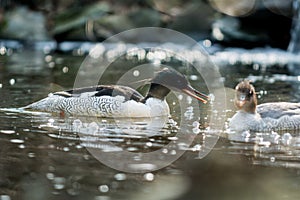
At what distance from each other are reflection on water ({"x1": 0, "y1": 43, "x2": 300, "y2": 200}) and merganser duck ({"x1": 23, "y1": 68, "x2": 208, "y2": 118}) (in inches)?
6.3

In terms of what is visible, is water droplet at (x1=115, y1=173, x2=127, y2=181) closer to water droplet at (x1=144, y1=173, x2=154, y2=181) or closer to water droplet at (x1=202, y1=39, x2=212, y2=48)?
water droplet at (x1=144, y1=173, x2=154, y2=181)

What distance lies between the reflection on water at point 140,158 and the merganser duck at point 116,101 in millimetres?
160

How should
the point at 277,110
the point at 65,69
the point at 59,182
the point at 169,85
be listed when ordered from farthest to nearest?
the point at 65,69 → the point at 169,85 → the point at 277,110 → the point at 59,182

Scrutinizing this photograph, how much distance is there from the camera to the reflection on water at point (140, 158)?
6.28 m

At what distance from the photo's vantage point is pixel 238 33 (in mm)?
23547

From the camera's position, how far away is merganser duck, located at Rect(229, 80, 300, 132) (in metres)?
9.15

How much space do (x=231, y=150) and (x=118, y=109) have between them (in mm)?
2303

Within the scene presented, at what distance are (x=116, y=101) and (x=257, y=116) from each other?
1.90 metres

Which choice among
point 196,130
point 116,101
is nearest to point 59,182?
point 196,130

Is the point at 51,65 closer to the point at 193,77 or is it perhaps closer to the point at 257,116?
the point at 193,77

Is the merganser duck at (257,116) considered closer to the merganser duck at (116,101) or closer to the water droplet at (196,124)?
the water droplet at (196,124)

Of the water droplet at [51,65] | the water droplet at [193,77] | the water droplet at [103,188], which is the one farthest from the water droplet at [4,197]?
the water droplet at [51,65]

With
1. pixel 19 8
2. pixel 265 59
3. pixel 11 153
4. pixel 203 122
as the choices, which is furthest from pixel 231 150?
pixel 19 8

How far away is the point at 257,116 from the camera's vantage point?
30.6 feet
